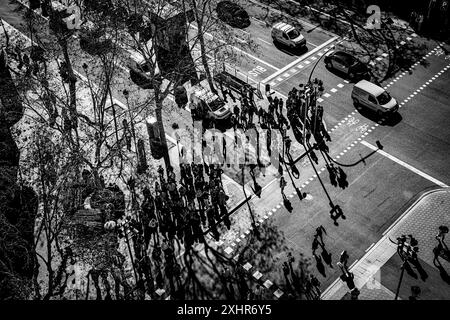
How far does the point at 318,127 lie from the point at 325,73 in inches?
325

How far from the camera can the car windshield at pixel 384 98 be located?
44.5 m

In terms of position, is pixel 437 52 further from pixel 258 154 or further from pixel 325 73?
pixel 258 154

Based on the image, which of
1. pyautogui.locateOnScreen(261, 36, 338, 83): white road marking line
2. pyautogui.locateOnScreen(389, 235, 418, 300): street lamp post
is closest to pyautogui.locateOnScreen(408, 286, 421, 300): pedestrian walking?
pyautogui.locateOnScreen(389, 235, 418, 300): street lamp post

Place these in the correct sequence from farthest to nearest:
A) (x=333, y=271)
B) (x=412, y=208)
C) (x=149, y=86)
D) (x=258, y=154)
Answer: (x=149, y=86) < (x=258, y=154) < (x=412, y=208) < (x=333, y=271)

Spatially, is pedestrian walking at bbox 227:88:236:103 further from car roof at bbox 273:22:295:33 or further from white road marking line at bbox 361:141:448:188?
white road marking line at bbox 361:141:448:188

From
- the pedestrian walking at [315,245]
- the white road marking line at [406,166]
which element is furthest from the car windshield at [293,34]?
the pedestrian walking at [315,245]

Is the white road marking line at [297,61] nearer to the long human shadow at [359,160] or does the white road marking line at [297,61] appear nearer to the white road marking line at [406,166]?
the long human shadow at [359,160]

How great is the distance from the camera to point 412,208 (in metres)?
37.6

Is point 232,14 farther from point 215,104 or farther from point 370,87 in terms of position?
point 370,87

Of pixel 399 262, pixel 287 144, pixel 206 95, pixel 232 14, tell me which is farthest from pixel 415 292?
pixel 232 14
